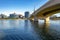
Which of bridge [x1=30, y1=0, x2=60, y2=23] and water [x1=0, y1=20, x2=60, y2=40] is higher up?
bridge [x1=30, y1=0, x2=60, y2=23]

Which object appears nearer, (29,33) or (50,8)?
(29,33)

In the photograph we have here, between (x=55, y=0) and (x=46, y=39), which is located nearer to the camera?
(x=46, y=39)

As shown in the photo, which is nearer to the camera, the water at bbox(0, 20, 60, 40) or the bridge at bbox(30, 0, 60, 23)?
the water at bbox(0, 20, 60, 40)

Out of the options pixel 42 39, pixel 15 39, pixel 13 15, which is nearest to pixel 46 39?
pixel 42 39

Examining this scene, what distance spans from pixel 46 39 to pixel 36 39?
1.48m

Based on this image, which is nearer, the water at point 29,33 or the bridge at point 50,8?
the water at point 29,33

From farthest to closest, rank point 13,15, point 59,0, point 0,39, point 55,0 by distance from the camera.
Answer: point 13,15
point 55,0
point 59,0
point 0,39

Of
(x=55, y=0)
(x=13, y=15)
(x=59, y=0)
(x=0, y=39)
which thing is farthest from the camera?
(x=13, y=15)

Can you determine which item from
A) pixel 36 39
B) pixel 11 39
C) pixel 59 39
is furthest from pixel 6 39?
pixel 59 39

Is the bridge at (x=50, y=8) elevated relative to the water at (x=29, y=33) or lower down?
elevated

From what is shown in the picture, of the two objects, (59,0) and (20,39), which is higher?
(59,0)

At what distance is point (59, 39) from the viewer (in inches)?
625

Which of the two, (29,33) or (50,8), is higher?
(50,8)

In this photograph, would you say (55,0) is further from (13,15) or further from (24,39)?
(13,15)
